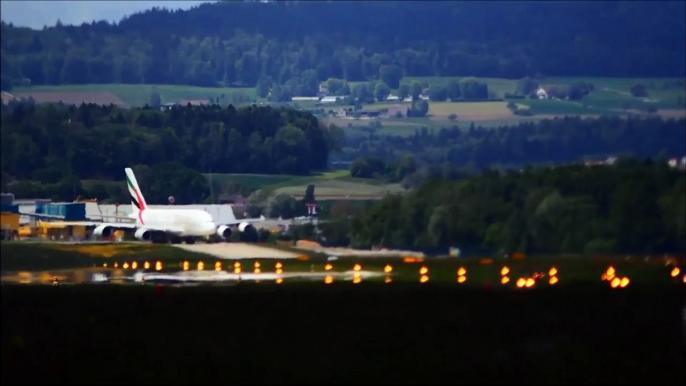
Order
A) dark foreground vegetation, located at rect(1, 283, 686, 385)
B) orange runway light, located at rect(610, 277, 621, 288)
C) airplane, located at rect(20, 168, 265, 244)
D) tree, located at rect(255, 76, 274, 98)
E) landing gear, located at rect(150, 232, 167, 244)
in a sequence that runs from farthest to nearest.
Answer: tree, located at rect(255, 76, 274, 98)
airplane, located at rect(20, 168, 265, 244)
landing gear, located at rect(150, 232, 167, 244)
orange runway light, located at rect(610, 277, 621, 288)
dark foreground vegetation, located at rect(1, 283, 686, 385)

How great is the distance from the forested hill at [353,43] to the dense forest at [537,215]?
17.2 feet

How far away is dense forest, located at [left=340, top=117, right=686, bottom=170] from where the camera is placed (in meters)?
30.6

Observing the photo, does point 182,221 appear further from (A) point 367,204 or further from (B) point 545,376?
(B) point 545,376

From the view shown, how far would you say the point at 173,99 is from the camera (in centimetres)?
3216

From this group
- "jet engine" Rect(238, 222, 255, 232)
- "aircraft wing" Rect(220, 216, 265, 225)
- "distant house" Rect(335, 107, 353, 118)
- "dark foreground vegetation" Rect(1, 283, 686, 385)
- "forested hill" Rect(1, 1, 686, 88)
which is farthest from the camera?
"forested hill" Rect(1, 1, 686, 88)

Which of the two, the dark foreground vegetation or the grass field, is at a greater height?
the grass field

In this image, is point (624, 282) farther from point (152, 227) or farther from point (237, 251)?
point (152, 227)

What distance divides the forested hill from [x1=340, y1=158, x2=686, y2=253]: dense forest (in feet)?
17.2

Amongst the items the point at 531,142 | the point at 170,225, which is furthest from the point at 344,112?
the point at 170,225

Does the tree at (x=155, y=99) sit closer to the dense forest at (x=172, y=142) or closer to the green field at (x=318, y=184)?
the dense forest at (x=172, y=142)

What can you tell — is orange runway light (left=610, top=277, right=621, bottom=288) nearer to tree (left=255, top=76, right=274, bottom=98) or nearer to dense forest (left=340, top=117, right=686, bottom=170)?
dense forest (left=340, top=117, right=686, bottom=170)

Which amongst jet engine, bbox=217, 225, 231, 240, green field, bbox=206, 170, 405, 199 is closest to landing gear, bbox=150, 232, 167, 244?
jet engine, bbox=217, 225, 231, 240

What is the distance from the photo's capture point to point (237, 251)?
90.9 ft

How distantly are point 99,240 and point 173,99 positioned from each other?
16.7 feet
